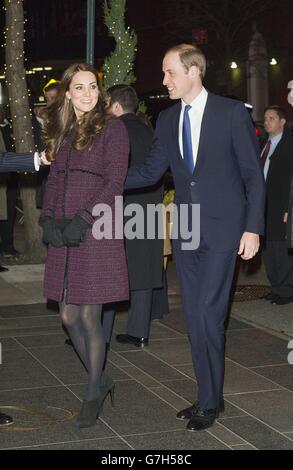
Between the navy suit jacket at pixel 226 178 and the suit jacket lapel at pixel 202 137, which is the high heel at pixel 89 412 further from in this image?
the suit jacket lapel at pixel 202 137

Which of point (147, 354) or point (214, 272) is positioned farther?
point (147, 354)

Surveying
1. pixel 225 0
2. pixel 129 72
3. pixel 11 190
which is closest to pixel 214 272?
pixel 129 72

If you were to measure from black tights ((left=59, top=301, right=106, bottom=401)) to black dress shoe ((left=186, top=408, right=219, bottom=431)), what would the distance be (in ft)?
1.95

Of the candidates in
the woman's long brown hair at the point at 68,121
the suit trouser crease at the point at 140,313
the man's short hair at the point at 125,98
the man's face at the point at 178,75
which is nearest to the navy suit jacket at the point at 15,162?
the woman's long brown hair at the point at 68,121

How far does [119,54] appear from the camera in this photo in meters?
11.0

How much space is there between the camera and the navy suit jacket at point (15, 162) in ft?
18.9

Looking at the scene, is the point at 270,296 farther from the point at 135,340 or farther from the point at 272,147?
the point at 135,340

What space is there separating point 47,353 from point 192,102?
112 inches

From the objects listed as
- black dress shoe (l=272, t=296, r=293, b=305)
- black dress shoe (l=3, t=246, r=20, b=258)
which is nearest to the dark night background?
black dress shoe (l=3, t=246, r=20, b=258)

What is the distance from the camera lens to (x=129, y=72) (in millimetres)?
11211

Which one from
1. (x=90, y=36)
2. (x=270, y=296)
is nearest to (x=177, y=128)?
(x=270, y=296)

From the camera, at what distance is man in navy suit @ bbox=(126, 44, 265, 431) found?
5.43 meters

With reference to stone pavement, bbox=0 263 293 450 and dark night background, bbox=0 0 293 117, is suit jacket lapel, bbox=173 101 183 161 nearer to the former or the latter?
stone pavement, bbox=0 263 293 450

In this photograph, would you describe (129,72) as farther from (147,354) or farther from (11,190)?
(147,354)
